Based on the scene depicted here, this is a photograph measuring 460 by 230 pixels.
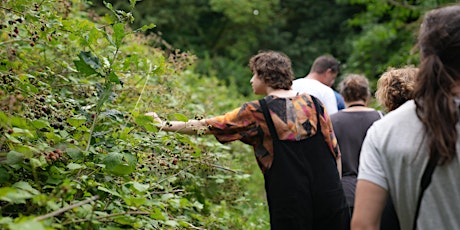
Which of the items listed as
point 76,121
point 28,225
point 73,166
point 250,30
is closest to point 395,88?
point 76,121

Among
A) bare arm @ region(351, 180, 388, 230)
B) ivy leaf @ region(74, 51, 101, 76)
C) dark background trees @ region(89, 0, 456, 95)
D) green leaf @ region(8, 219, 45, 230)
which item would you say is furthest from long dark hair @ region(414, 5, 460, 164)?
dark background trees @ region(89, 0, 456, 95)

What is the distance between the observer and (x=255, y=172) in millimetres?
8398

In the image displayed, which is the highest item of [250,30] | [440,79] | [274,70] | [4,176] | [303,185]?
[440,79]

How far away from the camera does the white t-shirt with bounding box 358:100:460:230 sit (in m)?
2.11

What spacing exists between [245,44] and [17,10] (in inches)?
792

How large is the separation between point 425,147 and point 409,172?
0.35 ft

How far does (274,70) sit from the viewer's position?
13.2ft

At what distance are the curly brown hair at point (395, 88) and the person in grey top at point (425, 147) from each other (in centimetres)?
181

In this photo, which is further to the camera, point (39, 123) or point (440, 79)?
point (39, 123)

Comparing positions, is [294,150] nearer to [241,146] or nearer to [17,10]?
[17,10]

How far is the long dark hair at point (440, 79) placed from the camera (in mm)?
2084

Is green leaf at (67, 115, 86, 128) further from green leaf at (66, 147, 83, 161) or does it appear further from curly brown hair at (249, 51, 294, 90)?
curly brown hair at (249, 51, 294, 90)

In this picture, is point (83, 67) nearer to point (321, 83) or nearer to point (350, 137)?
point (350, 137)

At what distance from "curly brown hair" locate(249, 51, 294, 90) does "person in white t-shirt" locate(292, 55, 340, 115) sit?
1711mm
